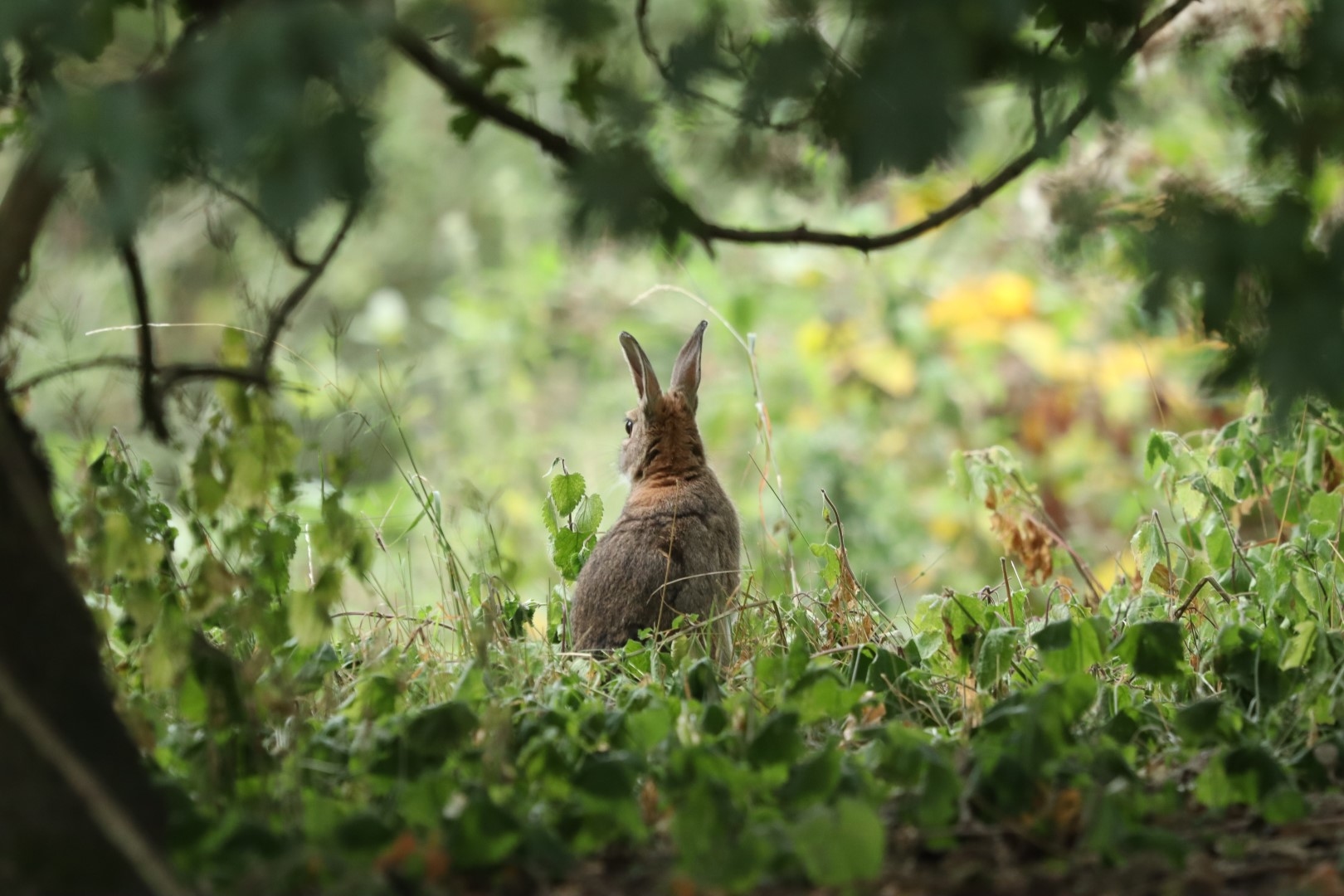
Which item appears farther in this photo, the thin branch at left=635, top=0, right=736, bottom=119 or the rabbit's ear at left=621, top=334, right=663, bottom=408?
the rabbit's ear at left=621, top=334, right=663, bottom=408

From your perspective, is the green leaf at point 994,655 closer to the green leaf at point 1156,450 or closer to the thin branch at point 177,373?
the green leaf at point 1156,450

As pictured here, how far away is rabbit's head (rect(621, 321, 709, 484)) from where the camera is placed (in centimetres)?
472

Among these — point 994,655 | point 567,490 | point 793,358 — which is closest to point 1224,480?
point 994,655

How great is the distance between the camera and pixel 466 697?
2406 millimetres

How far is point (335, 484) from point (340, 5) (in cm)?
97

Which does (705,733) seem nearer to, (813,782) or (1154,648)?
(813,782)

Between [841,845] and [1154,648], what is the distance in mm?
911

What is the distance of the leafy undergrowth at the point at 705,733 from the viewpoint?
6.13ft

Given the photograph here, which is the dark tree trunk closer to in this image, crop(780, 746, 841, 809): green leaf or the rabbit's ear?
crop(780, 746, 841, 809): green leaf

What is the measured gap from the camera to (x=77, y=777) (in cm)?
169

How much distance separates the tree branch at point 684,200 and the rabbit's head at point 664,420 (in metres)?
2.32

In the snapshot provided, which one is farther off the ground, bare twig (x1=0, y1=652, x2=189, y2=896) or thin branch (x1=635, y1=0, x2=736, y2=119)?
thin branch (x1=635, y1=0, x2=736, y2=119)

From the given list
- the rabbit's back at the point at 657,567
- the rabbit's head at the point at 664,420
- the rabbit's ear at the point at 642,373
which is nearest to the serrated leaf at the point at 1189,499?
the rabbit's back at the point at 657,567

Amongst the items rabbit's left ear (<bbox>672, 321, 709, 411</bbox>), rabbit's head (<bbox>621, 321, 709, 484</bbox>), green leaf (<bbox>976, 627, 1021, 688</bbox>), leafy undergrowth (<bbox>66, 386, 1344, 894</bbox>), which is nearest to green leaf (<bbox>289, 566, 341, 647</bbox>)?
leafy undergrowth (<bbox>66, 386, 1344, 894</bbox>)
